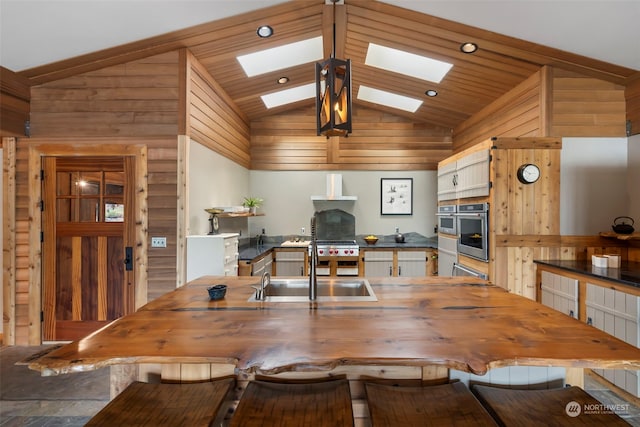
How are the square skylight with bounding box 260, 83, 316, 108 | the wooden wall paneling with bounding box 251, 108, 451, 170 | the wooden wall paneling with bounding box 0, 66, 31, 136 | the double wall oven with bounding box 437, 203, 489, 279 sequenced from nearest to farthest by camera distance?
the wooden wall paneling with bounding box 0, 66, 31, 136
the double wall oven with bounding box 437, 203, 489, 279
the square skylight with bounding box 260, 83, 316, 108
the wooden wall paneling with bounding box 251, 108, 451, 170

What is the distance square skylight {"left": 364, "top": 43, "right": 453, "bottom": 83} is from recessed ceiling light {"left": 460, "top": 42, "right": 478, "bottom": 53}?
15.4 inches

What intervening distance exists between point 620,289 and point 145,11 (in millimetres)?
4411

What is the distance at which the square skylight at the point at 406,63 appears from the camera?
12.2 feet

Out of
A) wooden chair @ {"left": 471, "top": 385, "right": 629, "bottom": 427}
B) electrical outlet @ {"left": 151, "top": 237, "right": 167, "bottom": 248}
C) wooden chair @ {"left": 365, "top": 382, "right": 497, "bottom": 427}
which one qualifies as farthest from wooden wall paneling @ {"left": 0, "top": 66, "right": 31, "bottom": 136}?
wooden chair @ {"left": 471, "top": 385, "right": 629, "bottom": 427}

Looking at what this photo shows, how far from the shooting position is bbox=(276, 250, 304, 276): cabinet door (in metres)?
5.05

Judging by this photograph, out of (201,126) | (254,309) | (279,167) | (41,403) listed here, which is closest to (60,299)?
(41,403)

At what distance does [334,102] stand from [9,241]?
3.70 meters

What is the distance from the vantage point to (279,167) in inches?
227

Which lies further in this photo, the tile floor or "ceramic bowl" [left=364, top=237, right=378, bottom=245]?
"ceramic bowl" [left=364, top=237, right=378, bottom=245]

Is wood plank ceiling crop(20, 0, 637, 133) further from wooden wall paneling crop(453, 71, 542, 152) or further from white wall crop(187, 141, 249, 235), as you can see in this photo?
white wall crop(187, 141, 249, 235)

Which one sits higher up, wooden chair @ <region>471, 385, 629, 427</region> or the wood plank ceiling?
the wood plank ceiling

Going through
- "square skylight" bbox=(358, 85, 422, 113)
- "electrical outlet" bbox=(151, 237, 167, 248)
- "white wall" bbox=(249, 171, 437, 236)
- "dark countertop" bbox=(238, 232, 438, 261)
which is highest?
"square skylight" bbox=(358, 85, 422, 113)

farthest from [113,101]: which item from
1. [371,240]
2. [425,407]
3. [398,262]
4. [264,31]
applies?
[398,262]

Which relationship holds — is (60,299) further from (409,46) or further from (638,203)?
(638,203)
